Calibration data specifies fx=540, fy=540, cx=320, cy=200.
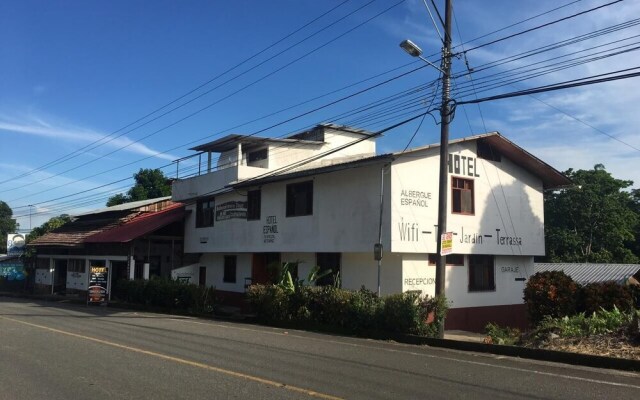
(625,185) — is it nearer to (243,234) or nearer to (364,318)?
(243,234)

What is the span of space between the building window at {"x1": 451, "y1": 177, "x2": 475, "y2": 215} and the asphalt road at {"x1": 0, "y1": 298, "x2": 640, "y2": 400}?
8487mm

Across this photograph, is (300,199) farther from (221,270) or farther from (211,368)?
(211,368)

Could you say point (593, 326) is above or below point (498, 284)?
below

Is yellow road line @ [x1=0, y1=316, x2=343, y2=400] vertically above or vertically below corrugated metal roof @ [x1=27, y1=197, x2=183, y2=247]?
below

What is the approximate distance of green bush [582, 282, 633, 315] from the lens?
586 inches

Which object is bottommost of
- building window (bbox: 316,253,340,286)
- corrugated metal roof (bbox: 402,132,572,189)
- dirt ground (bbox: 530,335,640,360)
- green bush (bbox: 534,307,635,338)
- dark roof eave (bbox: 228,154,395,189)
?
dirt ground (bbox: 530,335,640,360)

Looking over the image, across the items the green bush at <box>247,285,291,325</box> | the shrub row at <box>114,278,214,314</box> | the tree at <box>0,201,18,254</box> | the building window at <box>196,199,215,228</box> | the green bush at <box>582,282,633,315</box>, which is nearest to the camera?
the green bush at <box>582,282,633,315</box>

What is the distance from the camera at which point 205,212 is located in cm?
3061

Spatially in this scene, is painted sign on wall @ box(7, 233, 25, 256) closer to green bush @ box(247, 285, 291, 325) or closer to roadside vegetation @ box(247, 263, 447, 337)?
green bush @ box(247, 285, 291, 325)

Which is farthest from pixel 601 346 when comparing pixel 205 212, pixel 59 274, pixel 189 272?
pixel 59 274

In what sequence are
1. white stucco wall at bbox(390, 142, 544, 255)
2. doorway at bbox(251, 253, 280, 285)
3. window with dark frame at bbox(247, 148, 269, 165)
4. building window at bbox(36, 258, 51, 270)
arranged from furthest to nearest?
building window at bbox(36, 258, 51, 270) < window with dark frame at bbox(247, 148, 269, 165) < doorway at bbox(251, 253, 280, 285) < white stucco wall at bbox(390, 142, 544, 255)

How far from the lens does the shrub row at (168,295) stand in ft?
77.8

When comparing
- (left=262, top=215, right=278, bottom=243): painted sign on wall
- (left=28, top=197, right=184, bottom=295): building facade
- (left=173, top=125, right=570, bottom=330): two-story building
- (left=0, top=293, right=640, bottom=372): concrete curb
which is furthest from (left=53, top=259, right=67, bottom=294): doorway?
(left=0, top=293, right=640, bottom=372): concrete curb

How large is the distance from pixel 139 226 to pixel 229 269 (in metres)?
6.57
